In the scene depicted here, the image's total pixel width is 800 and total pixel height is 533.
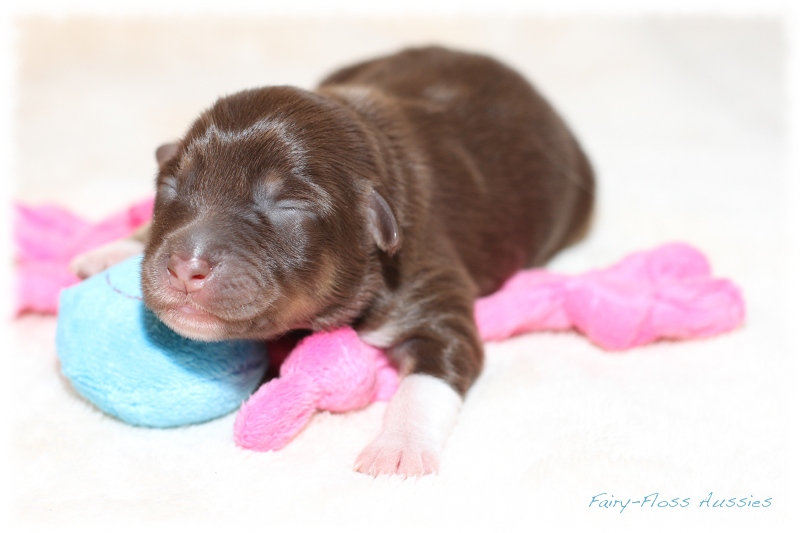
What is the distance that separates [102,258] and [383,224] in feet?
4.83

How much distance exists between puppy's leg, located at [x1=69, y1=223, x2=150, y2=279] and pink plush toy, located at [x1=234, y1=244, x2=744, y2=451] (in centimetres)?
107

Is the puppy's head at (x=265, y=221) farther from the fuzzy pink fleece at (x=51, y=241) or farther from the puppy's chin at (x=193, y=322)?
the fuzzy pink fleece at (x=51, y=241)

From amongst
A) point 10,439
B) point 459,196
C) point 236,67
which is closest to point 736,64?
point 236,67

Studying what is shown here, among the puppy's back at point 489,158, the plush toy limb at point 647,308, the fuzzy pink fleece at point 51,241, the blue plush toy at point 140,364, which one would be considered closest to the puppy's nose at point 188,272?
the blue plush toy at point 140,364

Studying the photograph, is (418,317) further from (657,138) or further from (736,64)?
(736,64)

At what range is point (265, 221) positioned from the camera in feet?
10.6

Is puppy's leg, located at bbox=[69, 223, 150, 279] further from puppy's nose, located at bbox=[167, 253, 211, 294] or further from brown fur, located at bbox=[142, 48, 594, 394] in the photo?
puppy's nose, located at bbox=[167, 253, 211, 294]

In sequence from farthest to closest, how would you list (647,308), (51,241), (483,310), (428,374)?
(51,241), (483,310), (647,308), (428,374)

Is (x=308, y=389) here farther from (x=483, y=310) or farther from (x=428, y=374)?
(x=483, y=310)

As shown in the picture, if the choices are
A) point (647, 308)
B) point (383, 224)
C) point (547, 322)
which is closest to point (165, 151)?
point (383, 224)

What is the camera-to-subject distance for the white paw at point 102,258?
162 inches

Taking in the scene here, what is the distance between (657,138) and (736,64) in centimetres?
158

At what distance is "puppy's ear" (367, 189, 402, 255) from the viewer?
3404 mm

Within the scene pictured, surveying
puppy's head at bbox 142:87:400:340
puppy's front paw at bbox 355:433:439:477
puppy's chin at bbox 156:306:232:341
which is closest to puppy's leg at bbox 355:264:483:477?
puppy's front paw at bbox 355:433:439:477
